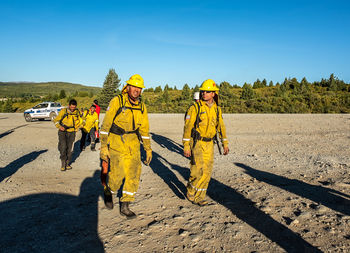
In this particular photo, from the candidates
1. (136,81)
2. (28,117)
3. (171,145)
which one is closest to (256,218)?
(136,81)

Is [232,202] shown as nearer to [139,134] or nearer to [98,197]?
[139,134]

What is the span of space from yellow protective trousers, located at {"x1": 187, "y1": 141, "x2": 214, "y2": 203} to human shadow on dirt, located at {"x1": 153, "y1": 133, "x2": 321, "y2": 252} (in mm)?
517

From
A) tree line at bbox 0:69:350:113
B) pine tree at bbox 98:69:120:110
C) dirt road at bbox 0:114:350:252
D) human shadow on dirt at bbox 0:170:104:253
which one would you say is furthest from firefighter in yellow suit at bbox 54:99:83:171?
pine tree at bbox 98:69:120:110

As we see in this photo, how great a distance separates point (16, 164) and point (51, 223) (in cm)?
550

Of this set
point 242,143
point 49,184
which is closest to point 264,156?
point 242,143

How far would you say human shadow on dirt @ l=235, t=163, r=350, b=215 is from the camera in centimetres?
447

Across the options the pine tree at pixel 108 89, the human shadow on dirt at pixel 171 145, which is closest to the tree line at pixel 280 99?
the pine tree at pixel 108 89

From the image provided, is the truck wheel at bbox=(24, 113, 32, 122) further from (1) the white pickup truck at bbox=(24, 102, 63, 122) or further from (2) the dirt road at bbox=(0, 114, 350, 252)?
(2) the dirt road at bbox=(0, 114, 350, 252)

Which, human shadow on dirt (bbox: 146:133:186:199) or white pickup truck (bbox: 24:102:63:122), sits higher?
white pickup truck (bbox: 24:102:63:122)

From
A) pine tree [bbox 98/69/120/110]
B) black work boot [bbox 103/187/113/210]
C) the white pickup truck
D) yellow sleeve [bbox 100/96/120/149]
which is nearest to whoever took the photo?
yellow sleeve [bbox 100/96/120/149]

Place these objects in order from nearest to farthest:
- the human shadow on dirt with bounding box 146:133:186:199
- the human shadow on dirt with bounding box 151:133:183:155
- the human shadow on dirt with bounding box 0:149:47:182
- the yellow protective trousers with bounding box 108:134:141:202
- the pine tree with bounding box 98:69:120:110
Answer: the yellow protective trousers with bounding box 108:134:141:202
the human shadow on dirt with bounding box 146:133:186:199
the human shadow on dirt with bounding box 0:149:47:182
the human shadow on dirt with bounding box 151:133:183:155
the pine tree with bounding box 98:69:120:110

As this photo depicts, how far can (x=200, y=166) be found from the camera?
14.7ft

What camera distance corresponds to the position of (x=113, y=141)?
4023 millimetres

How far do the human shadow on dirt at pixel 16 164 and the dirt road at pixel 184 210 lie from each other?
0.21 feet
